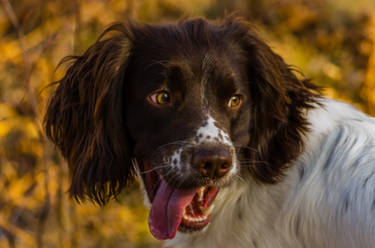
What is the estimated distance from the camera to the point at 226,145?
258 centimetres

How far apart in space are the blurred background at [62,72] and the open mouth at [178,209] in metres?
1.35

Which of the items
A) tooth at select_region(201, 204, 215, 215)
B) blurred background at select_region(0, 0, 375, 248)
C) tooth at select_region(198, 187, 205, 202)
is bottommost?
blurred background at select_region(0, 0, 375, 248)

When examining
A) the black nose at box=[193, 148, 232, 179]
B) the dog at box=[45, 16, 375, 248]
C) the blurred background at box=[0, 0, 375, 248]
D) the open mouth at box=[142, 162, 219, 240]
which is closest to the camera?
the black nose at box=[193, 148, 232, 179]

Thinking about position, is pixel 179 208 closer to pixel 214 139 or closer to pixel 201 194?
pixel 201 194

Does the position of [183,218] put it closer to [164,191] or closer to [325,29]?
[164,191]

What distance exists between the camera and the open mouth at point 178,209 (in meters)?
2.74

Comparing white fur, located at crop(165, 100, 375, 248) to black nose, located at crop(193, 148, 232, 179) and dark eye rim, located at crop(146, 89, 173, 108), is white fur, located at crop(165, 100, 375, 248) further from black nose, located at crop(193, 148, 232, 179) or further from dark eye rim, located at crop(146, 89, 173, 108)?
dark eye rim, located at crop(146, 89, 173, 108)

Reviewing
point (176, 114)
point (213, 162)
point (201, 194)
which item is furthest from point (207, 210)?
point (176, 114)

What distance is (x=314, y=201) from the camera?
2668mm

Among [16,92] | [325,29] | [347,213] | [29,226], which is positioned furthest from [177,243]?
[325,29]

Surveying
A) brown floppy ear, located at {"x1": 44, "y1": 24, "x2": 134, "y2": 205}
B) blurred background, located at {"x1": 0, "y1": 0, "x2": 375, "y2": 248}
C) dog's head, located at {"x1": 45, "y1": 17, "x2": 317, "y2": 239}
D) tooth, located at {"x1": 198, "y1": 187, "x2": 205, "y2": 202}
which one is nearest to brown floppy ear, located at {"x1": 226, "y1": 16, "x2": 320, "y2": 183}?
dog's head, located at {"x1": 45, "y1": 17, "x2": 317, "y2": 239}

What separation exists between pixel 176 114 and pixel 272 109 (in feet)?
1.75

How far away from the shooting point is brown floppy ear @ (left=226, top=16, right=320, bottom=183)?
285 cm

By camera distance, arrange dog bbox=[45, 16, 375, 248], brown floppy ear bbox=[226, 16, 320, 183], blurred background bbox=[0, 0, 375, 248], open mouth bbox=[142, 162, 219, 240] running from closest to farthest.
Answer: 1. dog bbox=[45, 16, 375, 248]
2. open mouth bbox=[142, 162, 219, 240]
3. brown floppy ear bbox=[226, 16, 320, 183]
4. blurred background bbox=[0, 0, 375, 248]
